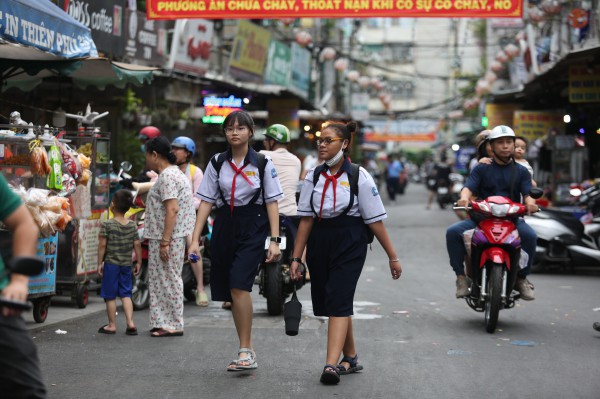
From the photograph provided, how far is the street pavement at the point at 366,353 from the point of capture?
6.70 meters

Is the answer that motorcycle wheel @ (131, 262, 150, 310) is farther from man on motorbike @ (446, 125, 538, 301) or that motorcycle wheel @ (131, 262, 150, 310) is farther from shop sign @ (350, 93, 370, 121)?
shop sign @ (350, 93, 370, 121)

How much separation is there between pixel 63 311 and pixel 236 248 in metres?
3.86

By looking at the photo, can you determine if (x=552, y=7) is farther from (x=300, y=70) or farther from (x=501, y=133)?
(x=501, y=133)

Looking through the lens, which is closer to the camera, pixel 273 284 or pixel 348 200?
pixel 348 200

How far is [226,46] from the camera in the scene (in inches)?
1013

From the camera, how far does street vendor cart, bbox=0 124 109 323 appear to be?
9.18 meters

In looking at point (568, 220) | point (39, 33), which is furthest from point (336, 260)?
point (568, 220)

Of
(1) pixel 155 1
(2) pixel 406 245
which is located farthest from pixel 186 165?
(2) pixel 406 245

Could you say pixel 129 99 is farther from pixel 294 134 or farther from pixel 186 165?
pixel 294 134

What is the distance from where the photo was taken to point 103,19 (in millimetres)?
15547

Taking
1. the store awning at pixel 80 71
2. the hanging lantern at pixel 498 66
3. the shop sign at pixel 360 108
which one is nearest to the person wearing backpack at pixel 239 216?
the store awning at pixel 80 71

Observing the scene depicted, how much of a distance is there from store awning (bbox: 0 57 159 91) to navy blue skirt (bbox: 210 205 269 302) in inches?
172

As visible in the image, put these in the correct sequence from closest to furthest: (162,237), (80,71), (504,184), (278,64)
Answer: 1. (162,237)
2. (504,184)
3. (80,71)
4. (278,64)

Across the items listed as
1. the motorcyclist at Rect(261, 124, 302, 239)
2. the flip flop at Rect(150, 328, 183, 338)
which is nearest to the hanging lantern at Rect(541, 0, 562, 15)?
the motorcyclist at Rect(261, 124, 302, 239)
